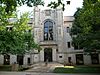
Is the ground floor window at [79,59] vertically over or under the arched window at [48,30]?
under

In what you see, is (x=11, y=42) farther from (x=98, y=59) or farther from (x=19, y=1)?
(x=98, y=59)

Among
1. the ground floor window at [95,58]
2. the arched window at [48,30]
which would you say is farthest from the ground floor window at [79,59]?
the arched window at [48,30]

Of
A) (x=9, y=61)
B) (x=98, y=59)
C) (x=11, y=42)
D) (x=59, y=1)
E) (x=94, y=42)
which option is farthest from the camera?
(x=9, y=61)

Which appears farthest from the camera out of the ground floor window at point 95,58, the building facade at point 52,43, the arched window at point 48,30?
the arched window at point 48,30

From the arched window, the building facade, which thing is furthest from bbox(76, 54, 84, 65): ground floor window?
the arched window

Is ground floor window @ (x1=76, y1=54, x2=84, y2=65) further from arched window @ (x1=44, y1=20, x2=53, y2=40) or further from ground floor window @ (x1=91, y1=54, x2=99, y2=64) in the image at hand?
arched window @ (x1=44, y1=20, x2=53, y2=40)

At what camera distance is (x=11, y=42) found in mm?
16516

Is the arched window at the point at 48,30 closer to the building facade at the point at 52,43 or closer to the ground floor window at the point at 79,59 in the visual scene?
the building facade at the point at 52,43

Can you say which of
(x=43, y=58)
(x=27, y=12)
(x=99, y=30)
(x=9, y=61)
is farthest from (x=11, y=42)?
(x=9, y=61)

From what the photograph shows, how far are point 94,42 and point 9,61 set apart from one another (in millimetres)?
21237

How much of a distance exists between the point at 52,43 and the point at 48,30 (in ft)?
10.2

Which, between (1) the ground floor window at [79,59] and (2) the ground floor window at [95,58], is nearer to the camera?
(2) the ground floor window at [95,58]

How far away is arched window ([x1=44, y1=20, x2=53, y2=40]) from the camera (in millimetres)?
37562

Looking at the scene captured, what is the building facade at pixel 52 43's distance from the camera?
36.3 meters
